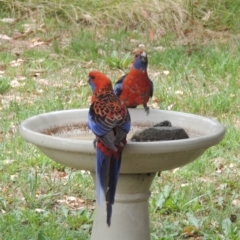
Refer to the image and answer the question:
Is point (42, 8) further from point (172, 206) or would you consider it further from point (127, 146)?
point (127, 146)

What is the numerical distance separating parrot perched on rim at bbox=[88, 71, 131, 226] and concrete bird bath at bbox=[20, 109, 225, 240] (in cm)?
5

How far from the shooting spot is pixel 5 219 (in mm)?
3920

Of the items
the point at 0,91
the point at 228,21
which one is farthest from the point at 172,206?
the point at 228,21

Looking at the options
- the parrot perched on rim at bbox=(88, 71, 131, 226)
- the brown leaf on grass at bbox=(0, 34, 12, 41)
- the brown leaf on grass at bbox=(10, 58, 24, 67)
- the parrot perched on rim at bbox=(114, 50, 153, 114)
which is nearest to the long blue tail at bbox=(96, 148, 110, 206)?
the parrot perched on rim at bbox=(88, 71, 131, 226)

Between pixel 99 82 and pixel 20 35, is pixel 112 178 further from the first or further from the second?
pixel 20 35

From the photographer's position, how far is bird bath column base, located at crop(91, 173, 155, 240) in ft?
10.5

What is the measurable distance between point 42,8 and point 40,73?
1687 millimetres

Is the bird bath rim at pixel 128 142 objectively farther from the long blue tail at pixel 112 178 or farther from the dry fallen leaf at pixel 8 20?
the dry fallen leaf at pixel 8 20

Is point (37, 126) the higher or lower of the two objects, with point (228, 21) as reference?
higher

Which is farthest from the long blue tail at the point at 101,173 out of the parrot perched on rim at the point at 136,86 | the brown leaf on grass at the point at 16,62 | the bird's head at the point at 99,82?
the brown leaf on grass at the point at 16,62

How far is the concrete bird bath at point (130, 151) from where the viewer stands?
2.88 meters

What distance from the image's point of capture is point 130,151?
2.87 metres

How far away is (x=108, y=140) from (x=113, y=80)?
3.61 metres

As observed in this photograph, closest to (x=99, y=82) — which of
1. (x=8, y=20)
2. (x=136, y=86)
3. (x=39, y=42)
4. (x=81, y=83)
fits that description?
(x=136, y=86)
